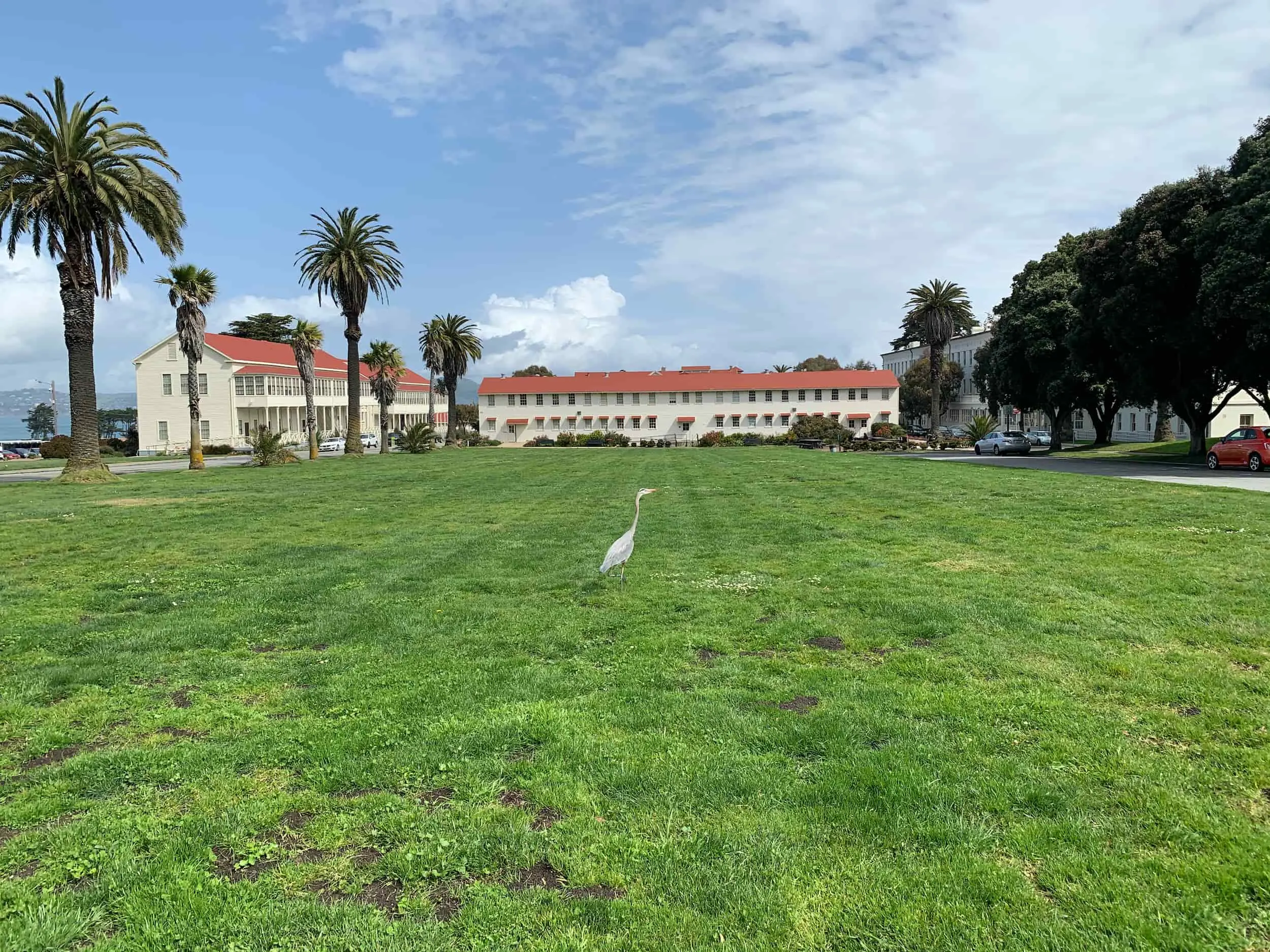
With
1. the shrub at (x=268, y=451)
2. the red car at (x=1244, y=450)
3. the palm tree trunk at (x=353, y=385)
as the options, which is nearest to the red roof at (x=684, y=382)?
the palm tree trunk at (x=353, y=385)

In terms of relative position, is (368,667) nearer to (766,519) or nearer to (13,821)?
(13,821)

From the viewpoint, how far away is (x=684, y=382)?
279 feet

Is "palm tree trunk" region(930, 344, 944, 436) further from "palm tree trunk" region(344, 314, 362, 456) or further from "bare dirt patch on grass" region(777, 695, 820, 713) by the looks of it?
"bare dirt patch on grass" region(777, 695, 820, 713)

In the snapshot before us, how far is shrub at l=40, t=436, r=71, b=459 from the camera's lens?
5297 cm

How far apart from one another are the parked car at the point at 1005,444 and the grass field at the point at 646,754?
122 ft

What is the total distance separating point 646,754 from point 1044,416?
313 ft

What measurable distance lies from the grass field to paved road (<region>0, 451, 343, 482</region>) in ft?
84.8

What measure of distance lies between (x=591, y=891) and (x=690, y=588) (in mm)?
6014

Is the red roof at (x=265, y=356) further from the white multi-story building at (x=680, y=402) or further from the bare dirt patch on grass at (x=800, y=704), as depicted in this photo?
the bare dirt patch on grass at (x=800, y=704)

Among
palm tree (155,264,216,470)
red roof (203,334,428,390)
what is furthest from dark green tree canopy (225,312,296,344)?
palm tree (155,264,216,470)

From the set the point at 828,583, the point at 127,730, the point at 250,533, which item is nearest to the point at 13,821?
the point at 127,730

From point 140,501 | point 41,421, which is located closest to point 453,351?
point 140,501

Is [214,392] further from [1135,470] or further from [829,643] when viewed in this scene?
Answer: [829,643]

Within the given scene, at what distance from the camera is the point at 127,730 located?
5352 millimetres
